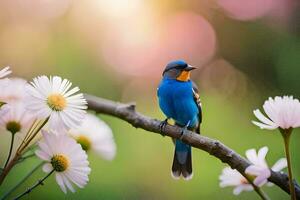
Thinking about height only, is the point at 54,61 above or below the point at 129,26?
below

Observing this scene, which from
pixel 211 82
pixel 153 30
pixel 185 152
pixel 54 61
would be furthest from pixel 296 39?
pixel 185 152

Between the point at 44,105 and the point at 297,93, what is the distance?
0.99m

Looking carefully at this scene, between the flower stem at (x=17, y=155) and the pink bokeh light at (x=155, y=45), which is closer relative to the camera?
the flower stem at (x=17, y=155)

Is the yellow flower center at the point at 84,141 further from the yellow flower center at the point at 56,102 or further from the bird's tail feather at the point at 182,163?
the bird's tail feather at the point at 182,163

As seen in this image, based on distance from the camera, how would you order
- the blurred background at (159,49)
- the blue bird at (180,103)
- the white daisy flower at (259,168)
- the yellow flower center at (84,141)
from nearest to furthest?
the white daisy flower at (259,168) → the yellow flower center at (84,141) → the blue bird at (180,103) → the blurred background at (159,49)

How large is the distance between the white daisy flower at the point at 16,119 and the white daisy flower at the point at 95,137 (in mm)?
49

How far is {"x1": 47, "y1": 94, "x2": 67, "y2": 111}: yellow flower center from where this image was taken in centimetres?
25

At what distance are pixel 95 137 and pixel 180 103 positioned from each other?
10.3 inches

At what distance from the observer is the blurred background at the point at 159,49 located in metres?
1.19

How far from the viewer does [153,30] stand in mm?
1297

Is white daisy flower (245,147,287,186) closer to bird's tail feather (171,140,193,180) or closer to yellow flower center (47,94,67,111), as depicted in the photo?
yellow flower center (47,94,67,111)

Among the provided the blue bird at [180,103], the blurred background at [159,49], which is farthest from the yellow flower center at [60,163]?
the blurred background at [159,49]

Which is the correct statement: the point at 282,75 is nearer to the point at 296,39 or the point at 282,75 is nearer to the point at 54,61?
the point at 296,39

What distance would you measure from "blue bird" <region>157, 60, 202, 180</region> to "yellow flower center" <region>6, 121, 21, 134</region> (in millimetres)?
294
